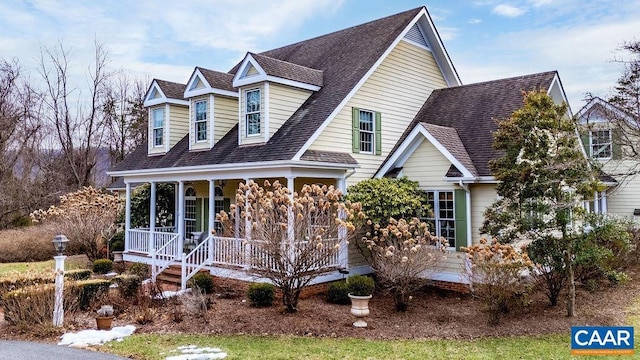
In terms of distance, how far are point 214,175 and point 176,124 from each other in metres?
5.40

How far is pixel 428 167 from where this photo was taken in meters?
13.8

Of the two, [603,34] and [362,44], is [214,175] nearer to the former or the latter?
[362,44]

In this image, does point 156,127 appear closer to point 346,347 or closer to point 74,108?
point 346,347

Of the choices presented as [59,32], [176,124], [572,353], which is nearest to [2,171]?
[59,32]

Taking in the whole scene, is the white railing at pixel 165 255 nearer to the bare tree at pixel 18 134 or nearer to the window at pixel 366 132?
the window at pixel 366 132

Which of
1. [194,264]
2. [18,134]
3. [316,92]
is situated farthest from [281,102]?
[18,134]

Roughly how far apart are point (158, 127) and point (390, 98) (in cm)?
992

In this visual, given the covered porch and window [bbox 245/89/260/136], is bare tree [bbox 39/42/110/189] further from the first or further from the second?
window [bbox 245/89/260/136]

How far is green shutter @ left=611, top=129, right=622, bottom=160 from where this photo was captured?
1769 cm

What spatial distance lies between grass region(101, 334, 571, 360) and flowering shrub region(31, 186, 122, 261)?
1085 cm

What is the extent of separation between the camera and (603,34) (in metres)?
16.4

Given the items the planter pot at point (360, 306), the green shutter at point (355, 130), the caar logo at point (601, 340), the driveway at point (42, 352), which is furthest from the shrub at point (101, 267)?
the caar logo at point (601, 340)

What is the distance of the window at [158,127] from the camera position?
19.1m

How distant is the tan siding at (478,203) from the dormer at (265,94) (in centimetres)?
632
